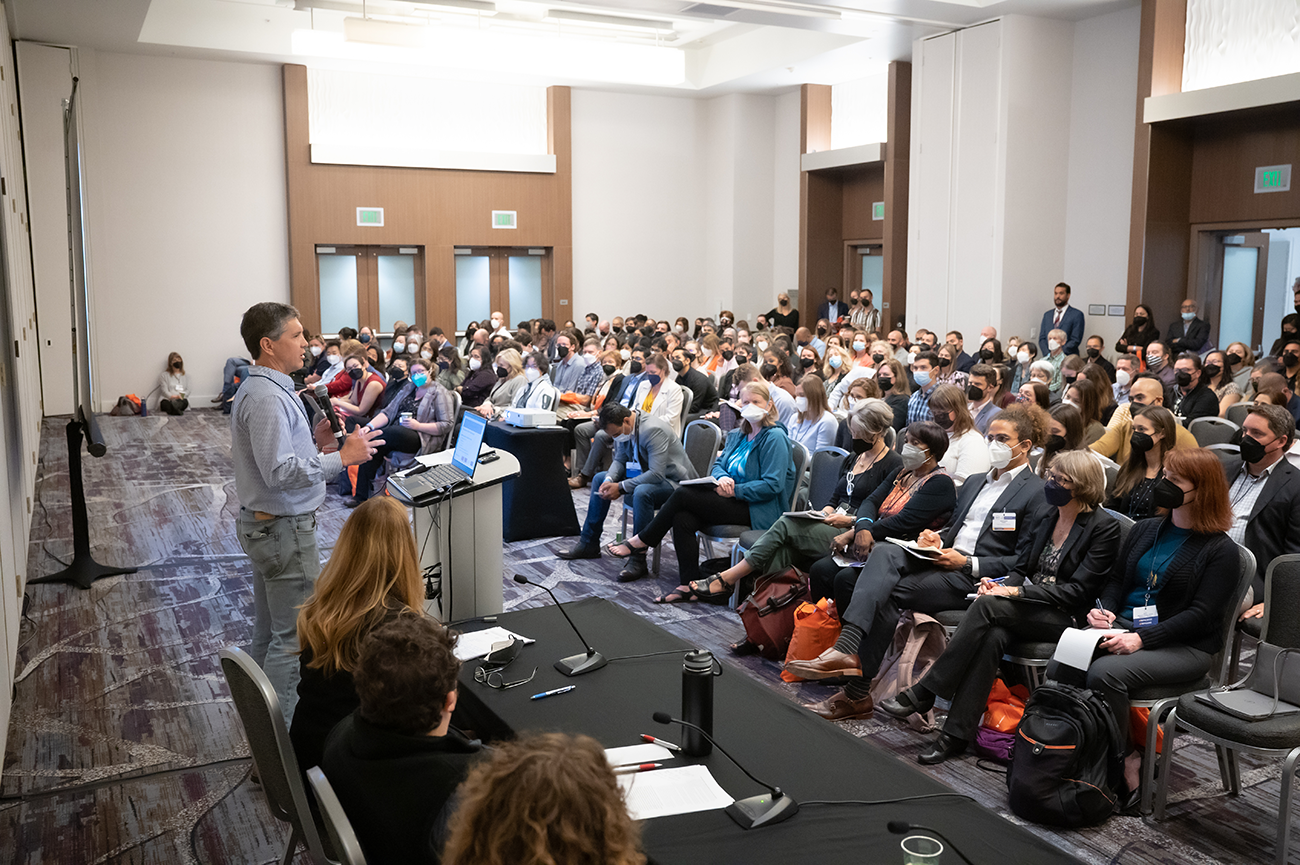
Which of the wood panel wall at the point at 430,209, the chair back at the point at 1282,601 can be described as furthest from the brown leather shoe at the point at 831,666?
the wood panel wall at the point at 430,209

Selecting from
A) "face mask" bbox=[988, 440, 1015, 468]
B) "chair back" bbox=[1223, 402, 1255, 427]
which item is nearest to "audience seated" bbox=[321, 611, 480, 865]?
"face mask" bbox=[988, 440, 1015, 468]

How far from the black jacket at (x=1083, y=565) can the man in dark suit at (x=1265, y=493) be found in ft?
1.79

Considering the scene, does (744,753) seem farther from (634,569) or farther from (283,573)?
(634,569)

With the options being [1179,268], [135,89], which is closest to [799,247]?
[1179,268]

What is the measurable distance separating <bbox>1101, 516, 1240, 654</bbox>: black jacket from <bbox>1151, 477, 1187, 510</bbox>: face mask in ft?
0.45

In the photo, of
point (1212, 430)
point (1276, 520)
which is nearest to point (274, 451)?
point (1276, 520)

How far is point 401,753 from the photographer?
6.56ft

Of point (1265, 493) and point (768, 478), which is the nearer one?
point (1265, 493)

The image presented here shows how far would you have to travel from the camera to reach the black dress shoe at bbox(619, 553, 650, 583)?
20.4 ft

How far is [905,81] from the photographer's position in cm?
1460

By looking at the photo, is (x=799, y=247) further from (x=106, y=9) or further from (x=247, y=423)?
(x=247, y=423)

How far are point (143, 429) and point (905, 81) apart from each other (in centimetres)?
1127

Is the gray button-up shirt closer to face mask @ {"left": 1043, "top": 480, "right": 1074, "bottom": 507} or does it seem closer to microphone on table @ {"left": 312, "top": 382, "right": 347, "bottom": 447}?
microphone on table @ {"left": 312, "top": 382, "right": 347, "bottom": 447}

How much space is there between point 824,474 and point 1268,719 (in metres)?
2.67
